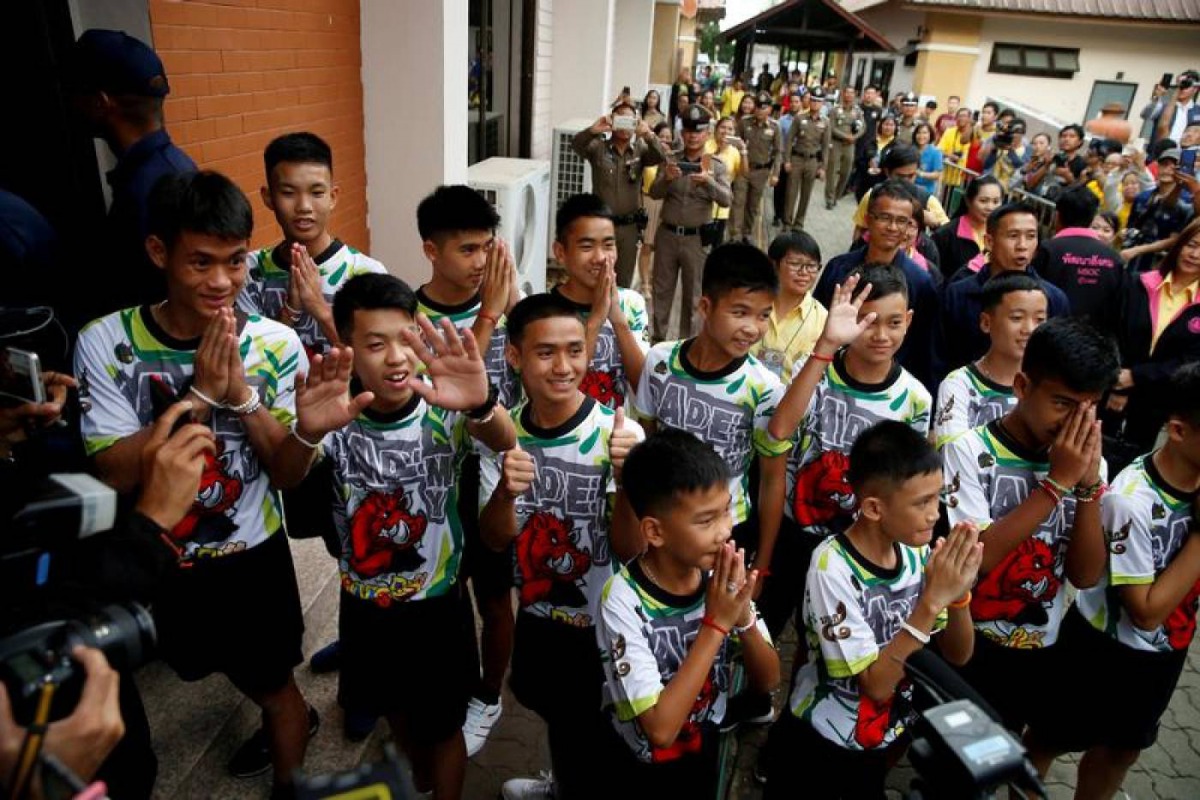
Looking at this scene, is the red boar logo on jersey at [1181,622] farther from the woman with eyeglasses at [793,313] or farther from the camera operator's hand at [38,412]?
the camera operator's hand at [38,412]

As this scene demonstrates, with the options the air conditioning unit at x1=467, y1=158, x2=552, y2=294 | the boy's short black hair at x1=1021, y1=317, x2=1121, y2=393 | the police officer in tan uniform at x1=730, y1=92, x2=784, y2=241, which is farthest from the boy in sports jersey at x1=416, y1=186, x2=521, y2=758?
the police officer in tan uniform at x1=730, y1=92, x2=784, y2=241

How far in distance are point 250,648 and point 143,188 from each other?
5.22ft

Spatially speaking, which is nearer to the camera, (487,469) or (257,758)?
(487,469)

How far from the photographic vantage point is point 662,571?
2.04 m

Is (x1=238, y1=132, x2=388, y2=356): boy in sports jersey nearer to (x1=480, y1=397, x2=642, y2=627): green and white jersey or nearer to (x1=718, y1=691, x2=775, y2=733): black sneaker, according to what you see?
(x1=480, y1=397, x2=642, y2=627): green and white jersey

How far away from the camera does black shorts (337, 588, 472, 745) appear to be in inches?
93.2

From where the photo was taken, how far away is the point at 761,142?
36.6 ft

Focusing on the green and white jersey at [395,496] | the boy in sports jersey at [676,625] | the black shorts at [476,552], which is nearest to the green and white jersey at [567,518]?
the green and white jersey at [395,496]

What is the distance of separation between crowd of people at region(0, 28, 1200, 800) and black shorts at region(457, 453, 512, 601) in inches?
0.5

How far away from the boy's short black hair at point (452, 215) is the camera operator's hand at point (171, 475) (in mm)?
1582

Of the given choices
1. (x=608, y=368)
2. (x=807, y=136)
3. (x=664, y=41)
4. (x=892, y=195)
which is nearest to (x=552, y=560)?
(x=608, y=368)

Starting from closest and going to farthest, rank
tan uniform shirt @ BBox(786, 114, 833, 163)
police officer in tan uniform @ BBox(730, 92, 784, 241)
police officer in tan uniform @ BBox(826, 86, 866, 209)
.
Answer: police officer in tan uniform @ BBox(730, 92, 784, 241), tan uniform shirt @ BBox(786, 114, 833, 163), police officer in tan uniform @ BBox(826, 86, 866, 209)

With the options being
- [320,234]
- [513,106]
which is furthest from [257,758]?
[513,106]

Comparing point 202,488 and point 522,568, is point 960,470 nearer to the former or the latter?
point 522,568
